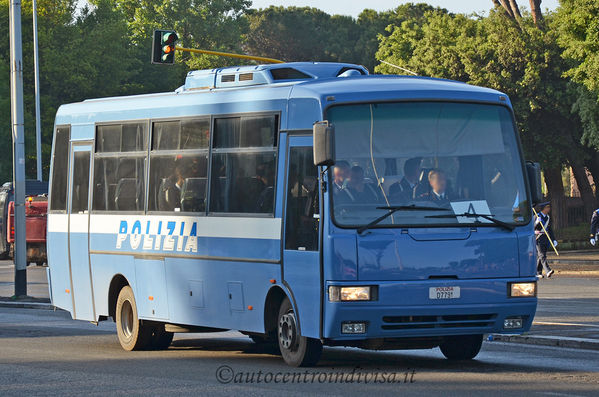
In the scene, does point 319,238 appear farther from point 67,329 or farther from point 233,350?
point 67,329

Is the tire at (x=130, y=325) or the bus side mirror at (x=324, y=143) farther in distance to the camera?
the tire at (x=130, y=325)

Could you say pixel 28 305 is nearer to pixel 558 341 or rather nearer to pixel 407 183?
pixel 558 341

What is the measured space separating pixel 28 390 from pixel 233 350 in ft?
14.4

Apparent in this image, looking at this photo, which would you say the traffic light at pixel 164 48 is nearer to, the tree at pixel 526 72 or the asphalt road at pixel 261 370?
the asphalt road at pixel 261 370

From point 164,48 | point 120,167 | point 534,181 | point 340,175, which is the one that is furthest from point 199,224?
point 164,48

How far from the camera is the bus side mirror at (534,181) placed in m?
12.9

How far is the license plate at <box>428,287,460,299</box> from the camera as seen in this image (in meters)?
12.1

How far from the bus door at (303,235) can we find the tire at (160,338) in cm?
345

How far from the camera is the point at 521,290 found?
12477 millimetres

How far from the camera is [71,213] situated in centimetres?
1706

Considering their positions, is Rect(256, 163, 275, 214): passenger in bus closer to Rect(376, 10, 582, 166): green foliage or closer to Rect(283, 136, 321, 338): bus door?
Rect(283, 136, 321, 338): bus door

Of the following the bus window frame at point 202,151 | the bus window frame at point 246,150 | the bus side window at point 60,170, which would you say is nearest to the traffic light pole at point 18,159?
the bus side window at point 60,170

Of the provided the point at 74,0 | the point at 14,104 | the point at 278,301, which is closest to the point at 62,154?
the point at 278,301

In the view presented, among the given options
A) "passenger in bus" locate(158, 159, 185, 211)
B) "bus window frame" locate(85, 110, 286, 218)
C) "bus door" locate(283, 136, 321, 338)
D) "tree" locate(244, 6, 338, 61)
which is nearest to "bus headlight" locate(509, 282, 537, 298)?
"bus door" locate(283, 136, 321, 338)
